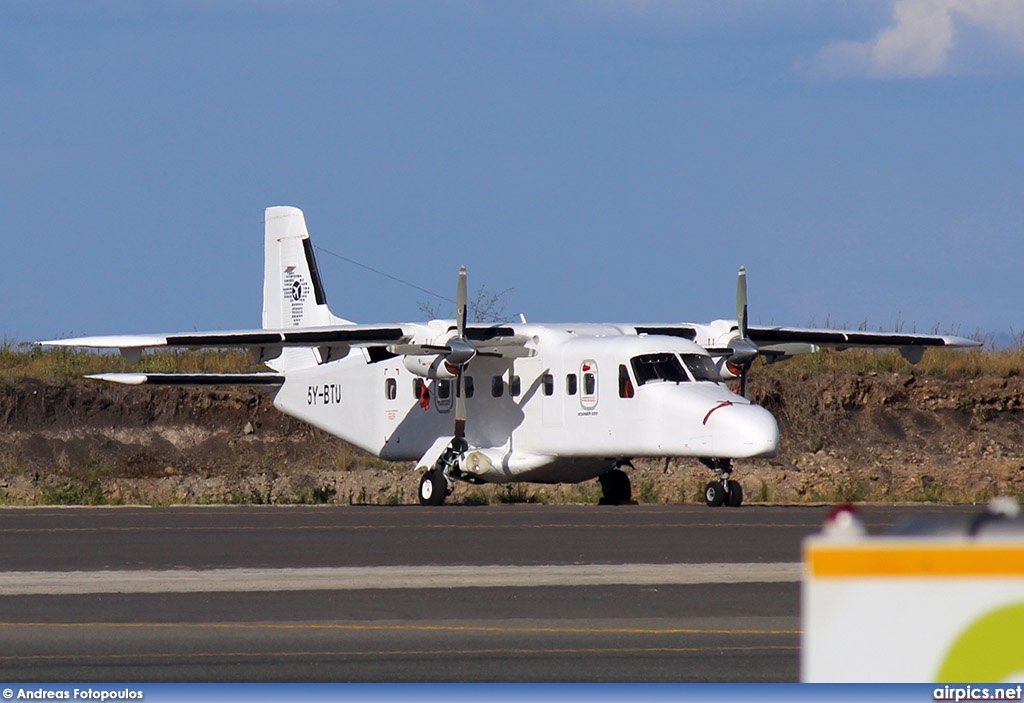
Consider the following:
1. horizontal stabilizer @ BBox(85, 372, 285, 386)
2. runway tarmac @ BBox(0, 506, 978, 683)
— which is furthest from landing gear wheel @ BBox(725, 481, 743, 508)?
horizontal stabilizer @ BBox(85, 372, 285, 386)

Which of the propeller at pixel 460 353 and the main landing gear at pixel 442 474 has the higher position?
the propeller at pixel 460 353

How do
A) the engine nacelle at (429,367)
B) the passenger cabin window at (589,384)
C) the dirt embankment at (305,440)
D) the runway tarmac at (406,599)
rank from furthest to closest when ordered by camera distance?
the dirt embankment at (305,440) < the engine nacelle at (429,367) < the passenger cabin window at (589,384) < the runway tarmac at (406,599)

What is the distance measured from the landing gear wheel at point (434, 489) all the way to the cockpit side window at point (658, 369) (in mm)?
4211

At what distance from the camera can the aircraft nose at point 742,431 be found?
22.0 meters

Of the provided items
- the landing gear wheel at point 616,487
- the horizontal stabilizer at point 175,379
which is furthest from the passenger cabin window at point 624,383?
the horizontal stabilizer at point 175,379

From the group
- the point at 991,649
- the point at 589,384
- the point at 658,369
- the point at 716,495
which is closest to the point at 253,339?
the point at 589,384

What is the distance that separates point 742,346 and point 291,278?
10.8 meters

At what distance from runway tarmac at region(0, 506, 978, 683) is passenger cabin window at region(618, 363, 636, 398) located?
4.67 metres

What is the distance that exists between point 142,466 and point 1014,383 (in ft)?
80.3

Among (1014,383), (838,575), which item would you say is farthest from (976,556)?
(1014,383)

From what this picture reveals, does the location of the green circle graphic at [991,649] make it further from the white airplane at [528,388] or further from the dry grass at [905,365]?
the dry grass at [905,365]

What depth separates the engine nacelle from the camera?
86.1ft

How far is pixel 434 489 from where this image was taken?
26.5 metres

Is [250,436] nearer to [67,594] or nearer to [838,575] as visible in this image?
[67,594]
